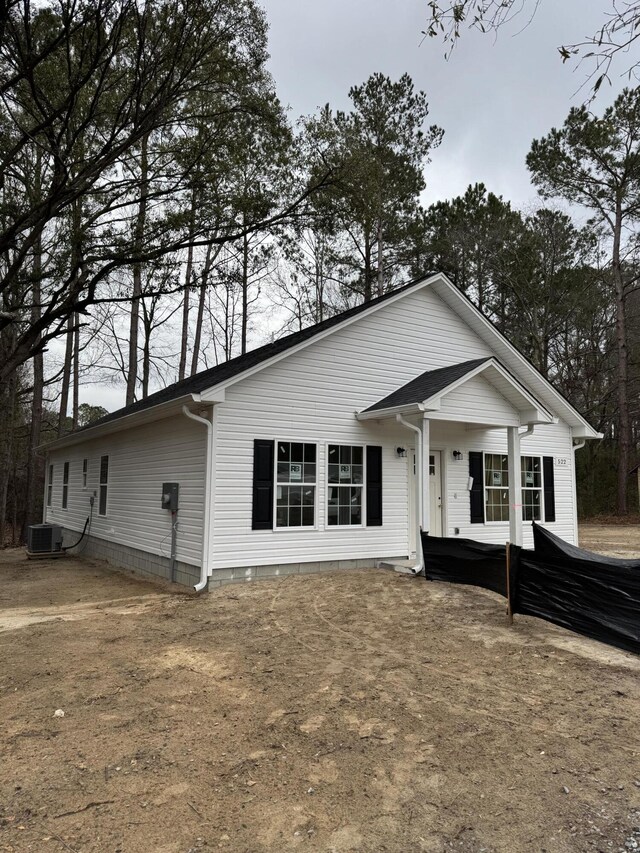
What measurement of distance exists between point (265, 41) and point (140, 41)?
8.05 ft

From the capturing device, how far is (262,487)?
8.77 meters

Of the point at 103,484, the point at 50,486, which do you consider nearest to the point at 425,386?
the point at 103,484

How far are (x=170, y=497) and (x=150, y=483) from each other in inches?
61.2

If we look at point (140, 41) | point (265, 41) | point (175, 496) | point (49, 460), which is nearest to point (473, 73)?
point (140, 41)

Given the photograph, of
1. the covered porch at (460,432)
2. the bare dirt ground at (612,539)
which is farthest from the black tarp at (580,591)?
the bare dirt ground at (612,539)

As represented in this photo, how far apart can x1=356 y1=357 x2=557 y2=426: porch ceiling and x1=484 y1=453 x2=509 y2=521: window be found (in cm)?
159

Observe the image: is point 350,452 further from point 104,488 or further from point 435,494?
point 104,488

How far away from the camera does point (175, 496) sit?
30.2ft

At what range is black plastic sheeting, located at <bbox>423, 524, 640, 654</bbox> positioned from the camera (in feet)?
16.6

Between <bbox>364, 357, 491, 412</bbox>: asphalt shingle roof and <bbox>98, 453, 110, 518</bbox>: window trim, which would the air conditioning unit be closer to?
<bbox>98, 453, 110, 518</bbox>: window trim

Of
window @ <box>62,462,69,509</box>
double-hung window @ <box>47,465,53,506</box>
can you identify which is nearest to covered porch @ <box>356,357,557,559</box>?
window @ <box>62,462,69,509</box>

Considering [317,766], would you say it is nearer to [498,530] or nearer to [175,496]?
[175,496]

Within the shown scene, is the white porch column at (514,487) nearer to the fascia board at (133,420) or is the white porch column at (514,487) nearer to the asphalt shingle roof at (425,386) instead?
the asphalt shingle roof at (425,386)

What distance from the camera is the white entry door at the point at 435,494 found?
1078 centimetres
